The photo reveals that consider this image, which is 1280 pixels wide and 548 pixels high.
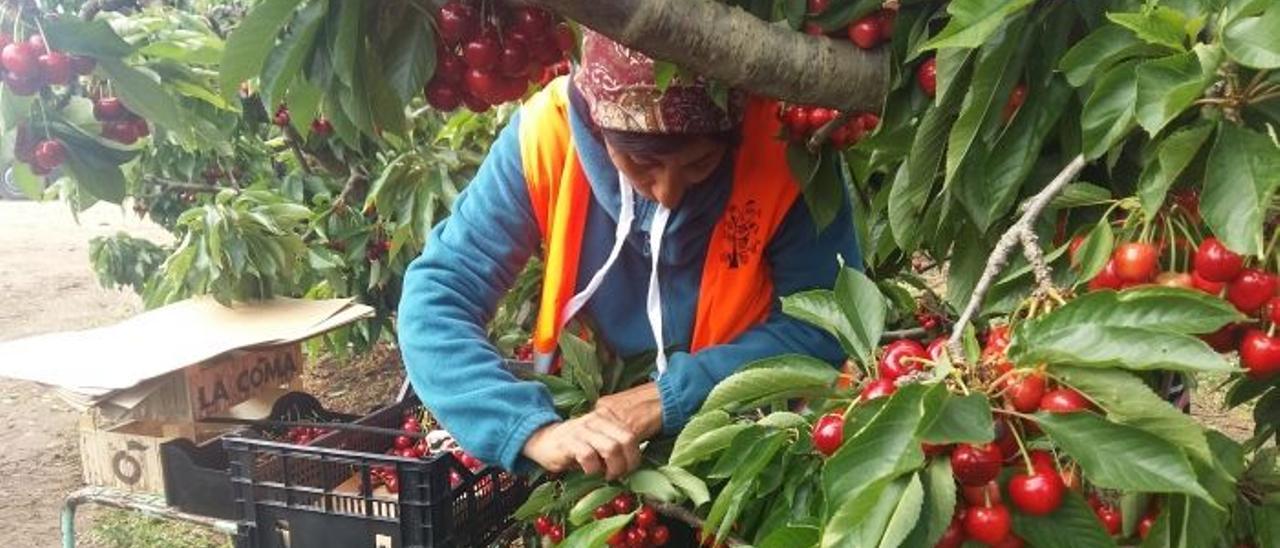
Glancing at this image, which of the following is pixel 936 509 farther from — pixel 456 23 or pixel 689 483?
pixel 456 23

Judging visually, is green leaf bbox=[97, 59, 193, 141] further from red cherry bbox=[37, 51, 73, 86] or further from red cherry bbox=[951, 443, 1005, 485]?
red cherry bbox=[951, 443, 1005, 485]

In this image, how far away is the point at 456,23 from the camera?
1.45 meters

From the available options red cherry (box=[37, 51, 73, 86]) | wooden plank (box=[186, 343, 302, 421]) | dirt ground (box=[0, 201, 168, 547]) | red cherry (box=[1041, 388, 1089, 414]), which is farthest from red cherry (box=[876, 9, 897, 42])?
dirt ground (box=[0, 201, 168, 547])

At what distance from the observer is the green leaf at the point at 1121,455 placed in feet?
2.55

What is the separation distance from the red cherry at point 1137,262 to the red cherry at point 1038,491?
183mm

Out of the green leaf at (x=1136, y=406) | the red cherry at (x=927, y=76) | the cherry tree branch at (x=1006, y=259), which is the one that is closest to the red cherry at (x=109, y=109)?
the red cherry at (x=927, y=76)

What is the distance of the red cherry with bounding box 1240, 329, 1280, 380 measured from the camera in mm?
869

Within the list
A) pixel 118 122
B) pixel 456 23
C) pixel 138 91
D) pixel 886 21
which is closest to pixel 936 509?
pixel 886 21

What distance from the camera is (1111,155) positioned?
1.10m

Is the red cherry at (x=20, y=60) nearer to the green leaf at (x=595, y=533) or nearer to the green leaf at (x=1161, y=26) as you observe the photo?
the green leaf at (x=595, y=533)

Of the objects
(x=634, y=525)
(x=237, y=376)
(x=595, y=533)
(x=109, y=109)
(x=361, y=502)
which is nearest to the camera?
(x=595, y=533)

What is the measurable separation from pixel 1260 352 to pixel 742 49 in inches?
23.4

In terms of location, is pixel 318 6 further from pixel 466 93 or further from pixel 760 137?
pixel 760 137

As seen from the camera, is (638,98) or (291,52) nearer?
(291,52)
